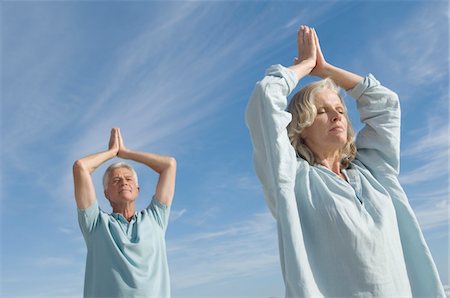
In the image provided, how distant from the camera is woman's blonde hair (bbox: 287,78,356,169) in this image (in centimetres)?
323

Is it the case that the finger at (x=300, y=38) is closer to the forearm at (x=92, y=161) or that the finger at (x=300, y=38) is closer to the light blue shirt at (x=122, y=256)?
the light blue shirt at (x=122, y=256)

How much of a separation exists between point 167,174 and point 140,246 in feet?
3.58

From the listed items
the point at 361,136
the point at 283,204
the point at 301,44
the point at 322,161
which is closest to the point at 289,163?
the point at 283,204

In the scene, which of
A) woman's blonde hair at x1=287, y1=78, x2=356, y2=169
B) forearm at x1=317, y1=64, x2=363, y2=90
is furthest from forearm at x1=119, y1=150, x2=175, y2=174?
woman's blonde hair at x1=287, y1=78, x2=356, y2=169

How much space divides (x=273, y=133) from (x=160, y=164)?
3379 mm

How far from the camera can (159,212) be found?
18.8ft

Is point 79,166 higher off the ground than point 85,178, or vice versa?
point 79,166

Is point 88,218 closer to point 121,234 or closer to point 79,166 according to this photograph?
point 121,234

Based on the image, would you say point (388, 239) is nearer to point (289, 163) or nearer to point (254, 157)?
point (289, 163)

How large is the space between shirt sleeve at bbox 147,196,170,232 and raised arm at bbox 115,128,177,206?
0.15m

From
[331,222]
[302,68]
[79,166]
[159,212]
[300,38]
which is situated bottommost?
[331,222]

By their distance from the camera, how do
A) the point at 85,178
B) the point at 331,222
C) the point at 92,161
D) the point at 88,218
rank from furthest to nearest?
the point at 92,161
the point at 85,178
the point at 88,218
the point at 331,222

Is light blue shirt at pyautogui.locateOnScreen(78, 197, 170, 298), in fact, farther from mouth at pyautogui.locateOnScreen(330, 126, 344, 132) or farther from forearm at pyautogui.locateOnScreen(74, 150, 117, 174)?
mouth at pyautogui.locateOnScreen(330, 126, 344, 132)

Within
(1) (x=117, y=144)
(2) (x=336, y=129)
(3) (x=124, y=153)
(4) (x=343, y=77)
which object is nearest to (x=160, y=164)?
(3) (x=124, y=153)
